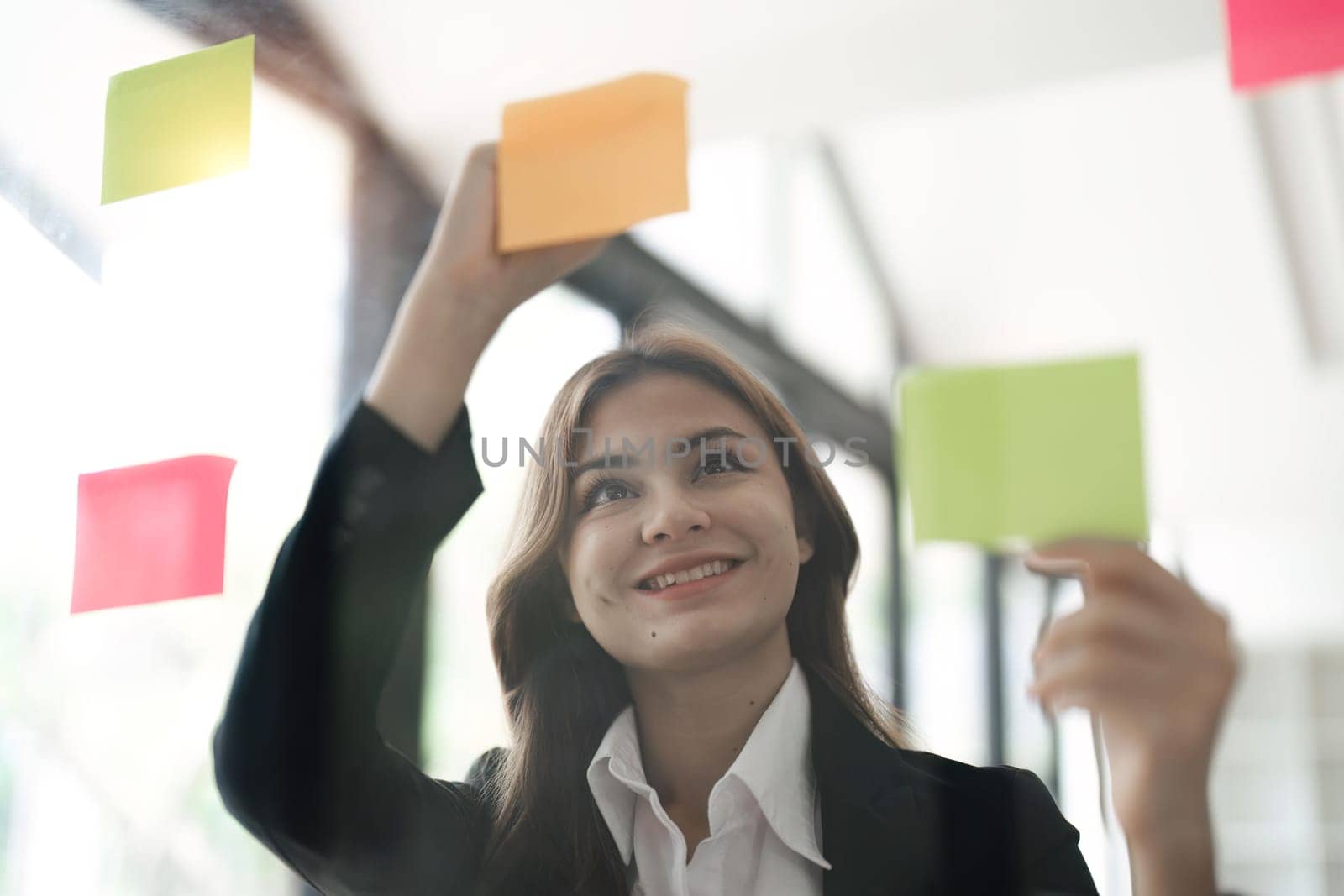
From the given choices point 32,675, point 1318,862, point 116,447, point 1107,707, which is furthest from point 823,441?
point 32,675

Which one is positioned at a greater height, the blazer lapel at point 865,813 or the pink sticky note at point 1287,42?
the pink sticky note at point 1287,42

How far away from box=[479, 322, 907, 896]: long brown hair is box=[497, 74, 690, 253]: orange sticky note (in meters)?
0.09

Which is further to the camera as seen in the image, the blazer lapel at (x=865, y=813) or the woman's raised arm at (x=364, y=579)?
the woman's raised arm at (x=364, y=579)

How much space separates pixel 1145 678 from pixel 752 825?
0.24 meters

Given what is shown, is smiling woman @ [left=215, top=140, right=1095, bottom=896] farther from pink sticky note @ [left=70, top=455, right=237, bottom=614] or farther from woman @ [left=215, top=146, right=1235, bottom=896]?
pink sticky note @ [left=70, top=455, right=237, bottom=614]

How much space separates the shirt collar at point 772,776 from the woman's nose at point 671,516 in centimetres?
11

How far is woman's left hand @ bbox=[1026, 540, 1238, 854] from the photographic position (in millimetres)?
626

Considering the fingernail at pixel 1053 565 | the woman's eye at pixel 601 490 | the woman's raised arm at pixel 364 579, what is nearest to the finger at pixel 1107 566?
the fingernail at pixel 1053 565

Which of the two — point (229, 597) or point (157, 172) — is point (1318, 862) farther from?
point (157, 172)

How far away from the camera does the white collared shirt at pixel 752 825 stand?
70cm

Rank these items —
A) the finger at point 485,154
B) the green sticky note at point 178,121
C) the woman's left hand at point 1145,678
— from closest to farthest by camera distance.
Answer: the woman's left hand at point 1145,678 < the finger at point 485,154 < the green sticky note at point 178,121

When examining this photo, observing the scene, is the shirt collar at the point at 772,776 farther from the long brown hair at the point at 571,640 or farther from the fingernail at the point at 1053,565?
the fingernail at the point at 1053,565

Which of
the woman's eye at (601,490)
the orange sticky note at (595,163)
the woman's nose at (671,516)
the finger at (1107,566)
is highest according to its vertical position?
the orange sticky note at (595,163)

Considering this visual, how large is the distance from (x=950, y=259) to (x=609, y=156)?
238 millimetres
